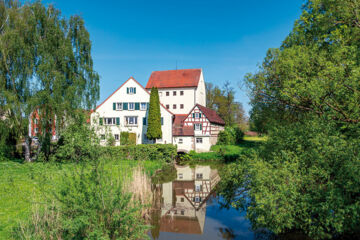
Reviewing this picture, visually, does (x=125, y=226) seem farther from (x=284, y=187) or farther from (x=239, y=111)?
(x=239, y=111)

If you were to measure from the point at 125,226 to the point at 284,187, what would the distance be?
14.0 feet

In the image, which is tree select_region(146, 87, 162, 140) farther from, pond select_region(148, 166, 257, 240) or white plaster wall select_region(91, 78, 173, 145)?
pond select_region(148, 166, 257, 240)

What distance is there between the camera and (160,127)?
95.9 ft

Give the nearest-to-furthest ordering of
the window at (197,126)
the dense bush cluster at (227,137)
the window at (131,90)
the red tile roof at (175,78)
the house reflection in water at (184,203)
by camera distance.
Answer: the house reflection in water at (184,203) → the window at (131,90) → the window at (197,126) → the dense bush cluster at (227,137) → the red tile roof at (175,78)

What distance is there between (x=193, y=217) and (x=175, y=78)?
113ft

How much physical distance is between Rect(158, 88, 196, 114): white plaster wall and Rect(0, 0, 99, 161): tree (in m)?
21.8

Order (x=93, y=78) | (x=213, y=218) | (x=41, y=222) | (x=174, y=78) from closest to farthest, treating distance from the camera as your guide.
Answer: (x=41, y=222), (x=213, y=218), (x=93, y=78), (x=174, y=78)

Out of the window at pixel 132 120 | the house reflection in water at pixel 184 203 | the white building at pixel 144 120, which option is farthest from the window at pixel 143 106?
the house reflection in water at pixel 184 203

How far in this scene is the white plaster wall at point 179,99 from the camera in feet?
135

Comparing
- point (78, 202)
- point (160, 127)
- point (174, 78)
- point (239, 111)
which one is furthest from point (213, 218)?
point (239, 111)

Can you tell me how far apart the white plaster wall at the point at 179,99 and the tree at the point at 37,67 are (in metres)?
21.8

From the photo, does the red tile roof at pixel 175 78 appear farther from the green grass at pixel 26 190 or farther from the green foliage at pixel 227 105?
the green grass at pixel 26 190

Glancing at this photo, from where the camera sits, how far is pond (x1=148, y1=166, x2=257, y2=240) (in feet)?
28.7

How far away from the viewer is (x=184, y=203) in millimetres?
12438
